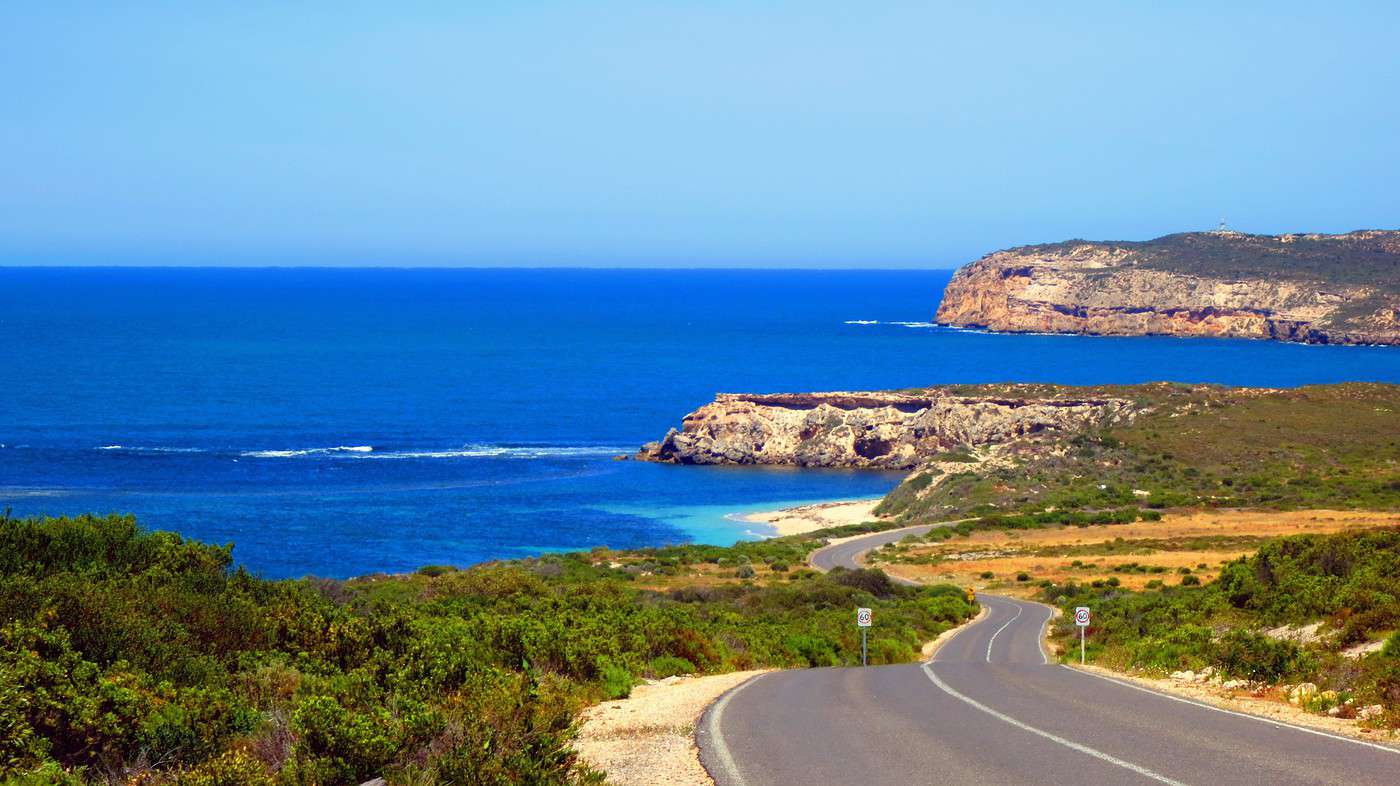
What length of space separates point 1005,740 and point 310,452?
82692 millimetres

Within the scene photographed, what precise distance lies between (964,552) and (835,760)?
44.5 meters

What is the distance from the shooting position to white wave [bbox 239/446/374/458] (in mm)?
85000

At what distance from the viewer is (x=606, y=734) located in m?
10.9

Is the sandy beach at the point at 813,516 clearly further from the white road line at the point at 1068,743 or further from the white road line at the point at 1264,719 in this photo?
the white road line at the point at 1068,743

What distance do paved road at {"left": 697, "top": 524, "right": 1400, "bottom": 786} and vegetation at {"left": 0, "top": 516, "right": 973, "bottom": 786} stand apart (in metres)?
1.63

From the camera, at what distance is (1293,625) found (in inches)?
664

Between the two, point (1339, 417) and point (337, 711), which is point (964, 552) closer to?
point (1339, 417)

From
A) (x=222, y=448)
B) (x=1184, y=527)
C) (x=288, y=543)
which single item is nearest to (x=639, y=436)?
(x=222, y=448)

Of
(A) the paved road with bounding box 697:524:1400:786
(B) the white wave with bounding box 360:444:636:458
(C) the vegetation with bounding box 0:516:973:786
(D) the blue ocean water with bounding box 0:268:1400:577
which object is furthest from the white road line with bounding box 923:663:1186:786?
(B) the white wave with bounding box 360:444:636:458

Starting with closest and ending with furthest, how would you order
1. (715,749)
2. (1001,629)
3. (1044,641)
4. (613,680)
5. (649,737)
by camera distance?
1. (715,749)
2. (649,737)
3. (613,680)
4. (1044,641)
5. (1001,629)

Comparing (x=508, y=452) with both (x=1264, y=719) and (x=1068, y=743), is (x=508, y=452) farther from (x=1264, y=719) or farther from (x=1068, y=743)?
(x=1068, y=743)

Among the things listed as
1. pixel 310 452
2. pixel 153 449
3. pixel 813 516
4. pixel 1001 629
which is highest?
pixel 1001 629

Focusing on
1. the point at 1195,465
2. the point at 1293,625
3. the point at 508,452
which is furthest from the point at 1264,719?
the point at 508,452

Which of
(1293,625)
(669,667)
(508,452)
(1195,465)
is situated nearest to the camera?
(1293,625)
